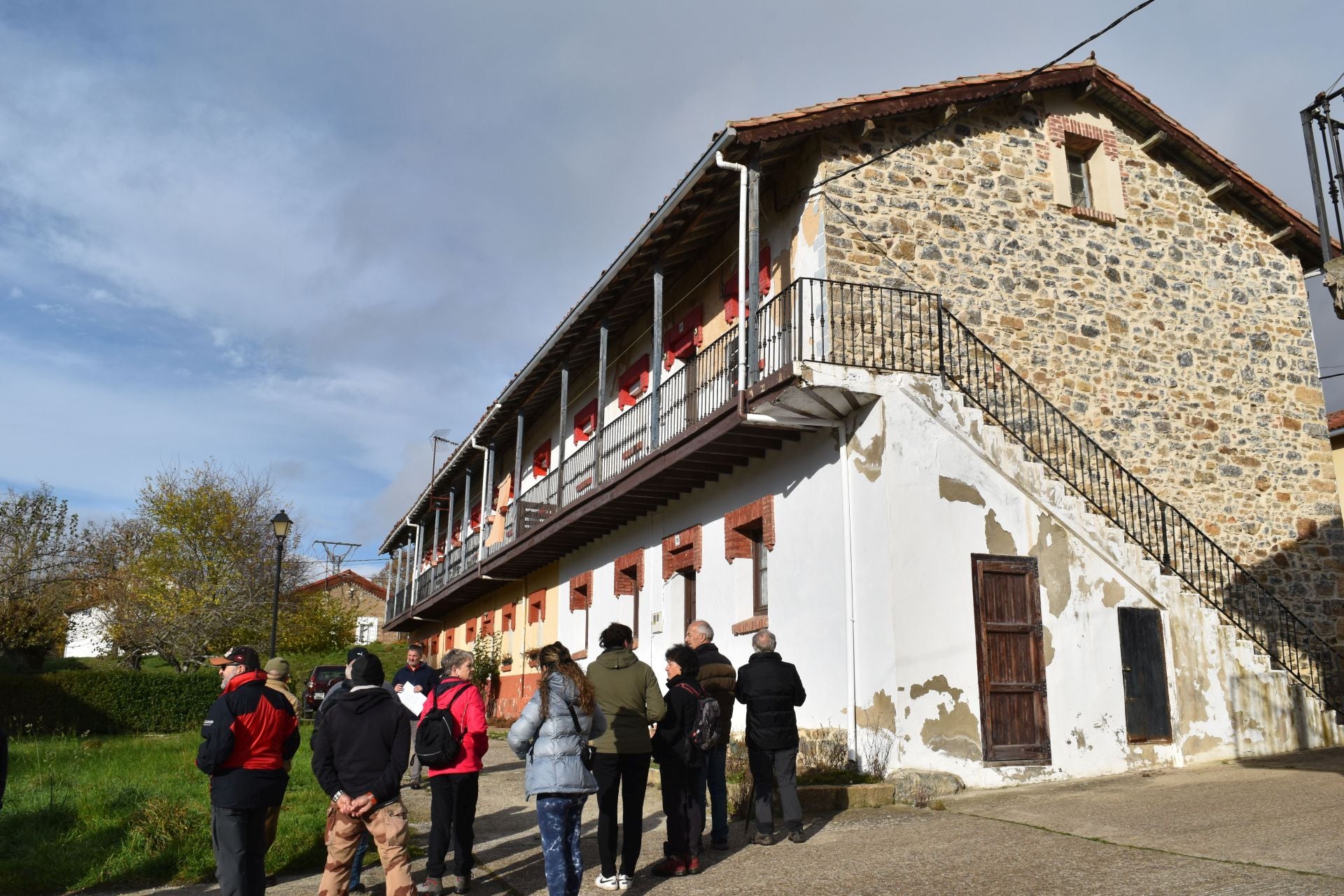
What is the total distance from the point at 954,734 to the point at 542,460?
47.2ft

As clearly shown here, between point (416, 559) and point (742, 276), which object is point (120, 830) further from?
point (416, 559)

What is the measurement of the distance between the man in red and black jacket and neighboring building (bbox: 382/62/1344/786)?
6.26 meters

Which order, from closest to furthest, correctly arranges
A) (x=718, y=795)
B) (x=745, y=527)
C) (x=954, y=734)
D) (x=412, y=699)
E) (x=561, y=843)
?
(x=561, y=843) → (x=718, y=795) → (x=412, y=699) → (x=954, y=734) → (x=745, y=527)

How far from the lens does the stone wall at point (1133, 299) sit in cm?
1309

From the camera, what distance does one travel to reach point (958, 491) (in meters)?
10.9

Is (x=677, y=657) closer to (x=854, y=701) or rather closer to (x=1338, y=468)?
(x=854, y=701)

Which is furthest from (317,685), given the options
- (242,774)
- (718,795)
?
(242,774)

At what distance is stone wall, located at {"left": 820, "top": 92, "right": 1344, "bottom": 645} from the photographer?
1309cm

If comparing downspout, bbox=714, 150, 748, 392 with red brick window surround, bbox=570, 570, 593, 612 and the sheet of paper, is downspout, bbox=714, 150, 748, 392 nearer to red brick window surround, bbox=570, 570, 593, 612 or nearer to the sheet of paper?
the sheet of paper

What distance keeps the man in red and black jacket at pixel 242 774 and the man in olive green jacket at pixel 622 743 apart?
72.1 inches

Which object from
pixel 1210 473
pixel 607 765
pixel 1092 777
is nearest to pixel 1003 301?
pixel 1210 473

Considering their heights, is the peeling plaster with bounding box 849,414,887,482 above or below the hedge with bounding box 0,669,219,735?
above

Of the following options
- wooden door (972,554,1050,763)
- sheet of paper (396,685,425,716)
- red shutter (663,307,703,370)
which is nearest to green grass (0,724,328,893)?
sheet of paper (396,685,425,716)

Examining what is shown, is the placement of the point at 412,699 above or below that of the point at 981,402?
below
